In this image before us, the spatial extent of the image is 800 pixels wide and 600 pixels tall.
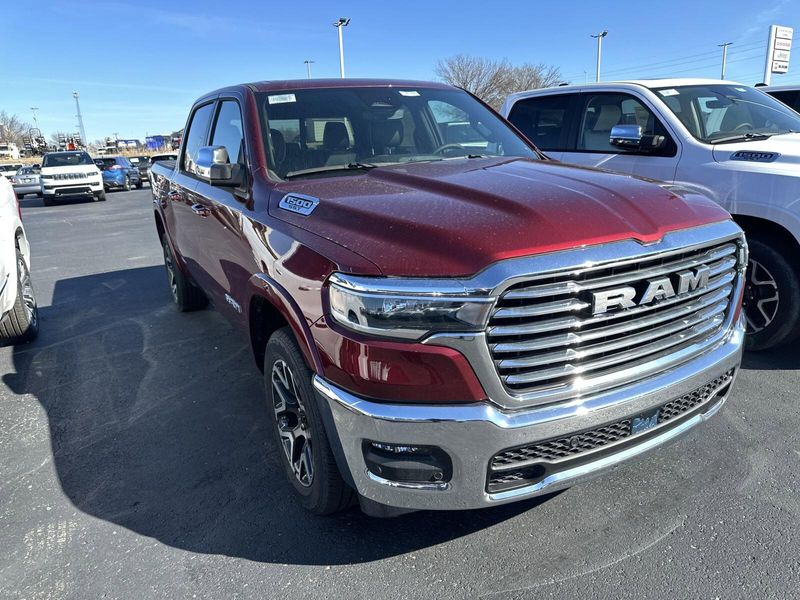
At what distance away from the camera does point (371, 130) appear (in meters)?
3.46

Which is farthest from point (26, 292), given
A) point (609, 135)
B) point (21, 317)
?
point (609, 135)

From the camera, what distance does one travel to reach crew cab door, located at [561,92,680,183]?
4.77m

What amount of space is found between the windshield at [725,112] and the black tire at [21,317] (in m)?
5.88

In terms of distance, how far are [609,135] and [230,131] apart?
3514 millimetres

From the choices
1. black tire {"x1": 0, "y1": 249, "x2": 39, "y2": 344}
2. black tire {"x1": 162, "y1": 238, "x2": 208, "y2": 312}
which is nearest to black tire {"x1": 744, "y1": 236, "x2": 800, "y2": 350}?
black tire {"x1": 162, "y1": 238, "x2": 208, "y2": 312}

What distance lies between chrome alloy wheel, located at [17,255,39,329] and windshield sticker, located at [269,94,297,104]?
3.23m

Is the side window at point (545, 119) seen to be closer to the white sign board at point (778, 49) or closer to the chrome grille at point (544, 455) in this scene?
the chrome grille at point (544, 455)

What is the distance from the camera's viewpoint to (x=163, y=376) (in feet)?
14.3

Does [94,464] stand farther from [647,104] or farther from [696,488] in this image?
[647,104]

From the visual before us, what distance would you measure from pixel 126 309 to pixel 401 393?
5167 mm

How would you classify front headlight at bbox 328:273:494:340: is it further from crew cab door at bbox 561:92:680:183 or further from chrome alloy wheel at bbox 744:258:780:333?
crew cab door at bbox 561:92:680:183

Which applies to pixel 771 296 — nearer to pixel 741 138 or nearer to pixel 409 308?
pixel 741 138

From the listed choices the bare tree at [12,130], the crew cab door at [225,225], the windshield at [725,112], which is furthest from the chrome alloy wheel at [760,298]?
the bare tree at [12,130]

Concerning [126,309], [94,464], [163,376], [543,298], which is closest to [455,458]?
[543,298]
